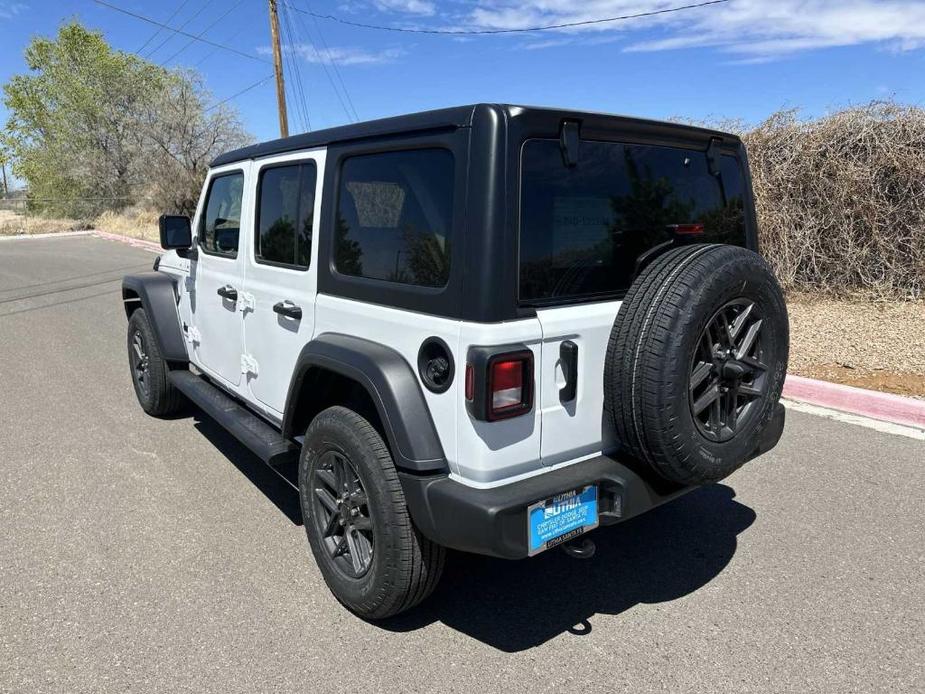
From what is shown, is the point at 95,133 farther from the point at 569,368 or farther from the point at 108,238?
the point at 569,368

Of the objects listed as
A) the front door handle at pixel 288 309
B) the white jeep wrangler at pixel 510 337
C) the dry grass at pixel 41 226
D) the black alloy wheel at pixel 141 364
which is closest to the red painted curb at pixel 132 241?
the dry grass at pixel 41 226

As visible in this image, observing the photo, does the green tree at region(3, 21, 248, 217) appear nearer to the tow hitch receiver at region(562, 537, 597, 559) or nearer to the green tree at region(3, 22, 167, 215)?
the green tree at region(3, 22, 167, 215)

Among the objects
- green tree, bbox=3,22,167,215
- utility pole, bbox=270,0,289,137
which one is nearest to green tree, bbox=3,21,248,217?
green tree, bbox=3,22,167,215

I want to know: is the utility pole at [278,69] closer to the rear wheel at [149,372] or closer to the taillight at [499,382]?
the rear wheel at [149,372]

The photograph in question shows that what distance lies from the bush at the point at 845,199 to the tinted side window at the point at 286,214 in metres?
7.21

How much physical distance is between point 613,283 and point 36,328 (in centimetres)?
884

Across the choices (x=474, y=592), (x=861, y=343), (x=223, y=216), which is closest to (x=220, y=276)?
(x=223, y=216)

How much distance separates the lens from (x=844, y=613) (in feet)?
9.08

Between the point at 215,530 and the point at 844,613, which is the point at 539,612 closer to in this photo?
the point at 844,613

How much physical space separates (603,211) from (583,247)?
0.58 ft

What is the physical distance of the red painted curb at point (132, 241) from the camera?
20.5 metres

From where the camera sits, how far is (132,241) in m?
23.2

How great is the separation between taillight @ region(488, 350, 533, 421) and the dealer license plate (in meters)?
0.33

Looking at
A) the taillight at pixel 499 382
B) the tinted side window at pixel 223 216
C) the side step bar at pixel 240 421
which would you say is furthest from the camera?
the tinted side window at pixel 223 216
